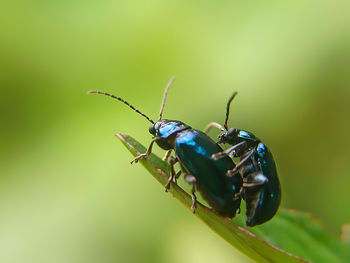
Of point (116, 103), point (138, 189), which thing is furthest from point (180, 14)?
point (138, 189)

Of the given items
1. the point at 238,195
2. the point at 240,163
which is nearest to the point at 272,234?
the point at 238,195

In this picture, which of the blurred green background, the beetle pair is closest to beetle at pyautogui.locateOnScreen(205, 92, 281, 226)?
the beetle pair

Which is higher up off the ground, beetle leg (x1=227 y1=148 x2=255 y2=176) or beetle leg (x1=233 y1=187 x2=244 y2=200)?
beetle leg (x1=227 y1=148 x2=255 y2=176)

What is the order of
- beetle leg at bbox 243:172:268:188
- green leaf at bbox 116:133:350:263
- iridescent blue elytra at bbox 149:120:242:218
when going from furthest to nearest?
beetle leg at bbox 243:172:268:188, iridescent blue elytra at bbox 149:120:242:218, green leaf at bbox 116:133:350:263

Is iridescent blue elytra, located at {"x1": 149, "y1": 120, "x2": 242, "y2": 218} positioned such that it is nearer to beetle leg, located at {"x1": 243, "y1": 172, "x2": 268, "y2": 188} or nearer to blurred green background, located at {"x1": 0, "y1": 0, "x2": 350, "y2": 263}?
beetle leg, located at {"x1": 243, "y1": 172, "x2": 268, "y2": 188}

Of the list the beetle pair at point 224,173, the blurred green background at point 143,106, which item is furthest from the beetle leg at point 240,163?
the blurred green background at point 143,106

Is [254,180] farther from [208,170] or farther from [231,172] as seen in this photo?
[208,170]

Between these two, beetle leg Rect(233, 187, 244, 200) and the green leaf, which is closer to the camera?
the green leaf
